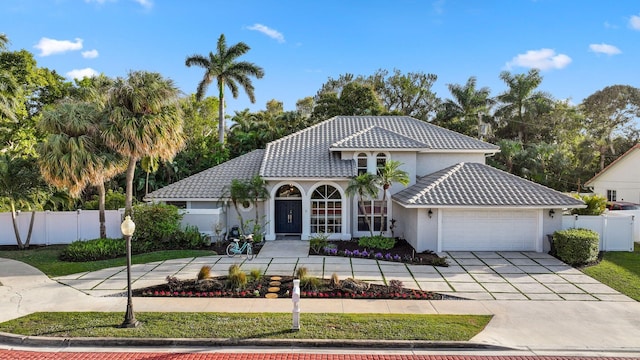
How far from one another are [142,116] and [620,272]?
738 inches

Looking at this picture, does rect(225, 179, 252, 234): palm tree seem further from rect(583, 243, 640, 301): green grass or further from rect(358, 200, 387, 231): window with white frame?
rect(583, 243, 640, 301): green grass

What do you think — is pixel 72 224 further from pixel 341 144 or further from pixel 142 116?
pixel 341 144

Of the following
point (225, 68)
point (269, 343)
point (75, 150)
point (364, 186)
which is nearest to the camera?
point (269, 343)

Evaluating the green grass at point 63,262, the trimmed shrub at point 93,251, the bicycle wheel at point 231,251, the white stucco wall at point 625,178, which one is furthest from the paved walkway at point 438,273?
the white stucco wall at point 625,178

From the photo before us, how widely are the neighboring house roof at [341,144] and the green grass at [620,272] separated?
7093mm

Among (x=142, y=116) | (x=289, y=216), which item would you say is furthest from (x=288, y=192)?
(x=142, y=116)

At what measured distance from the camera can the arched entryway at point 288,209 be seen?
19453 millimetres

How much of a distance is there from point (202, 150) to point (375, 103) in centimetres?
1577

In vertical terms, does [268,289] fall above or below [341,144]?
below

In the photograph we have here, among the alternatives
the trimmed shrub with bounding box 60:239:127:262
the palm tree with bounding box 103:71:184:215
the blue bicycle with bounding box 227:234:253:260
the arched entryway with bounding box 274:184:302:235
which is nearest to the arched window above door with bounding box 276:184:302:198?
the arched entryway with bounding box 274:184:302:235

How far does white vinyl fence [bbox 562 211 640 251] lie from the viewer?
16.8 metres

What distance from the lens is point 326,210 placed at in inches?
759

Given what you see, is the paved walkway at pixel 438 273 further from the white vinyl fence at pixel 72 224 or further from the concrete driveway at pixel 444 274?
the white vinyl fence at pixel 72 224

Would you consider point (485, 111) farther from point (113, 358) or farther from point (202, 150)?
point (113, 358)
